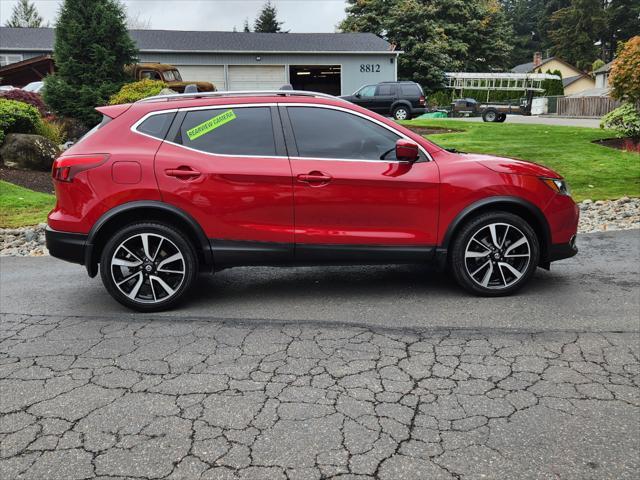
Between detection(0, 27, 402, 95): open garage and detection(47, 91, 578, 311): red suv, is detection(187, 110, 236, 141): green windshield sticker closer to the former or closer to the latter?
detection(47, 91, 578, 311): red suv

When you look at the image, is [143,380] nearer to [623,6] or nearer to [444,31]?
[444,31]

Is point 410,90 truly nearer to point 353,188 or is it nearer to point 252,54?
point 252,54

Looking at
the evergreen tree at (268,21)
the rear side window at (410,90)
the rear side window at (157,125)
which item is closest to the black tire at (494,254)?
→ the rear side window at (157,125)

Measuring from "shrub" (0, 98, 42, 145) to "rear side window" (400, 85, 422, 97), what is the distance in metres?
16.1

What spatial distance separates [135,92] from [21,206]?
678 centimetres

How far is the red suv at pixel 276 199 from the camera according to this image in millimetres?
4957

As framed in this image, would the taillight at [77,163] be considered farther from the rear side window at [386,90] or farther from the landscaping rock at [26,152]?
the rear side window at [386,90]

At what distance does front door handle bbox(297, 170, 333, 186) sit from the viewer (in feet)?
16.4

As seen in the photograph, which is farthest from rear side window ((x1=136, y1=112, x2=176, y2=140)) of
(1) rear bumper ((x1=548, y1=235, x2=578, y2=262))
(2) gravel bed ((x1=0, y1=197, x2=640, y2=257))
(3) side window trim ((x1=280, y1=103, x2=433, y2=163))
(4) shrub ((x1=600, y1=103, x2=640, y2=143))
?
(4) shrub ((x1=600, y1=103, x2=640, y2=143))

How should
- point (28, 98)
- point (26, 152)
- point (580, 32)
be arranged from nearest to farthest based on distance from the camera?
point (26, 152) < point (28, 98) < point (580, 32)

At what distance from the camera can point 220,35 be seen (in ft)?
125

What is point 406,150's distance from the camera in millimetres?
5035

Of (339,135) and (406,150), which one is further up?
(339,135)

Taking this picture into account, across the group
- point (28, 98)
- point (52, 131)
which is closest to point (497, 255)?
point (52, 131)
